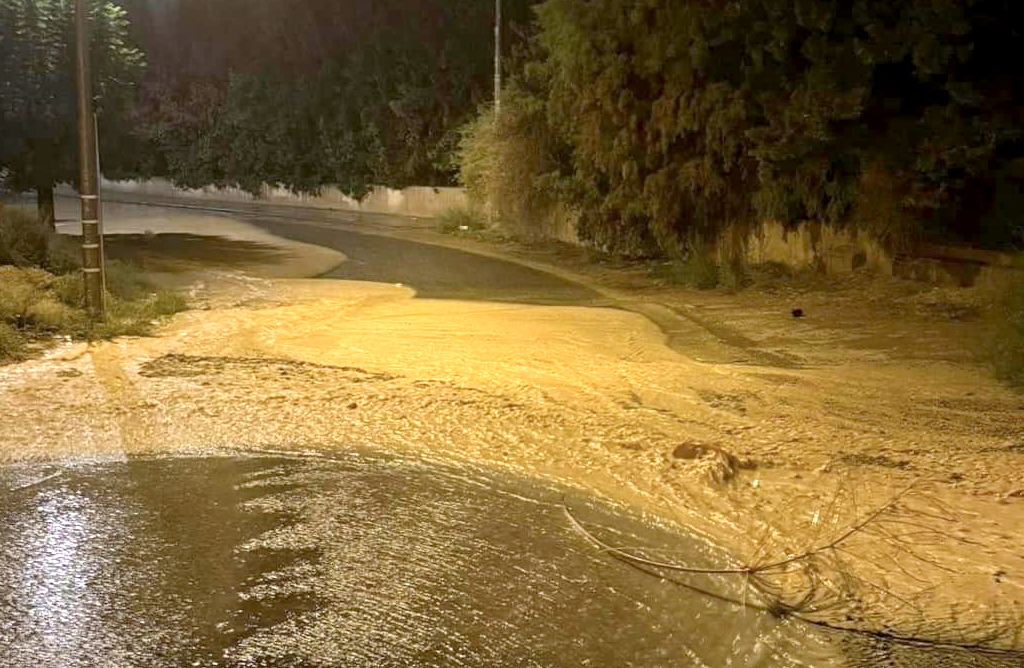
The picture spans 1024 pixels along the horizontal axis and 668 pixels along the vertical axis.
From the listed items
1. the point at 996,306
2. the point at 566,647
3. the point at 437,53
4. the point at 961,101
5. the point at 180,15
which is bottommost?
the point at 566,647

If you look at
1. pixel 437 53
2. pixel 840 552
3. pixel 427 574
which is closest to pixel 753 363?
pixel 840 552

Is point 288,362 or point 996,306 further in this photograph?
point 996,306

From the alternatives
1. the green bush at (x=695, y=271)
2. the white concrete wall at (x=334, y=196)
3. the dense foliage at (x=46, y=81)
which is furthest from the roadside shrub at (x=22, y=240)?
the white concrete wall at (x=334, y=196)

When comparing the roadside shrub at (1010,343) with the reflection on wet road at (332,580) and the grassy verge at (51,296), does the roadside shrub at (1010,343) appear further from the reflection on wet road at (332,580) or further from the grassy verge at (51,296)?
the grassy verge at (51,296)

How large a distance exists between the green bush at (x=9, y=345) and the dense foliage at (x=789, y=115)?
11.7 m

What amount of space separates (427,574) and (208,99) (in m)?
51.4

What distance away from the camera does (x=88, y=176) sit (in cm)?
1331

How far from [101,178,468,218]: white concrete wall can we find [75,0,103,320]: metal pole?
2314 cm

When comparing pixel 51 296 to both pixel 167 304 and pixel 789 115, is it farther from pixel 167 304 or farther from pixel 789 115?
pixel 789 115

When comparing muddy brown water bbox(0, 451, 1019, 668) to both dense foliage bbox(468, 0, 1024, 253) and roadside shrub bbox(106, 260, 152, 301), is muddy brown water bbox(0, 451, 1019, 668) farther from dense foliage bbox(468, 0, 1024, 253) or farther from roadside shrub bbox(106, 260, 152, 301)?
dense foliage bbox(468, 0, 1024, 253)

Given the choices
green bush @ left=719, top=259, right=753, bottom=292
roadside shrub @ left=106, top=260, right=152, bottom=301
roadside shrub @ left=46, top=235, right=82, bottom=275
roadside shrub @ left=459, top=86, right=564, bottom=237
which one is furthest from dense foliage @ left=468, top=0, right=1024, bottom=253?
roadside shrub @ left=46, top=235, right=82, bottom=275

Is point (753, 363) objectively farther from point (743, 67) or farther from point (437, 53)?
point (437, 53)

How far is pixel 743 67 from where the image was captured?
18828 mm

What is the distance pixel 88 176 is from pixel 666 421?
27.2 feet
